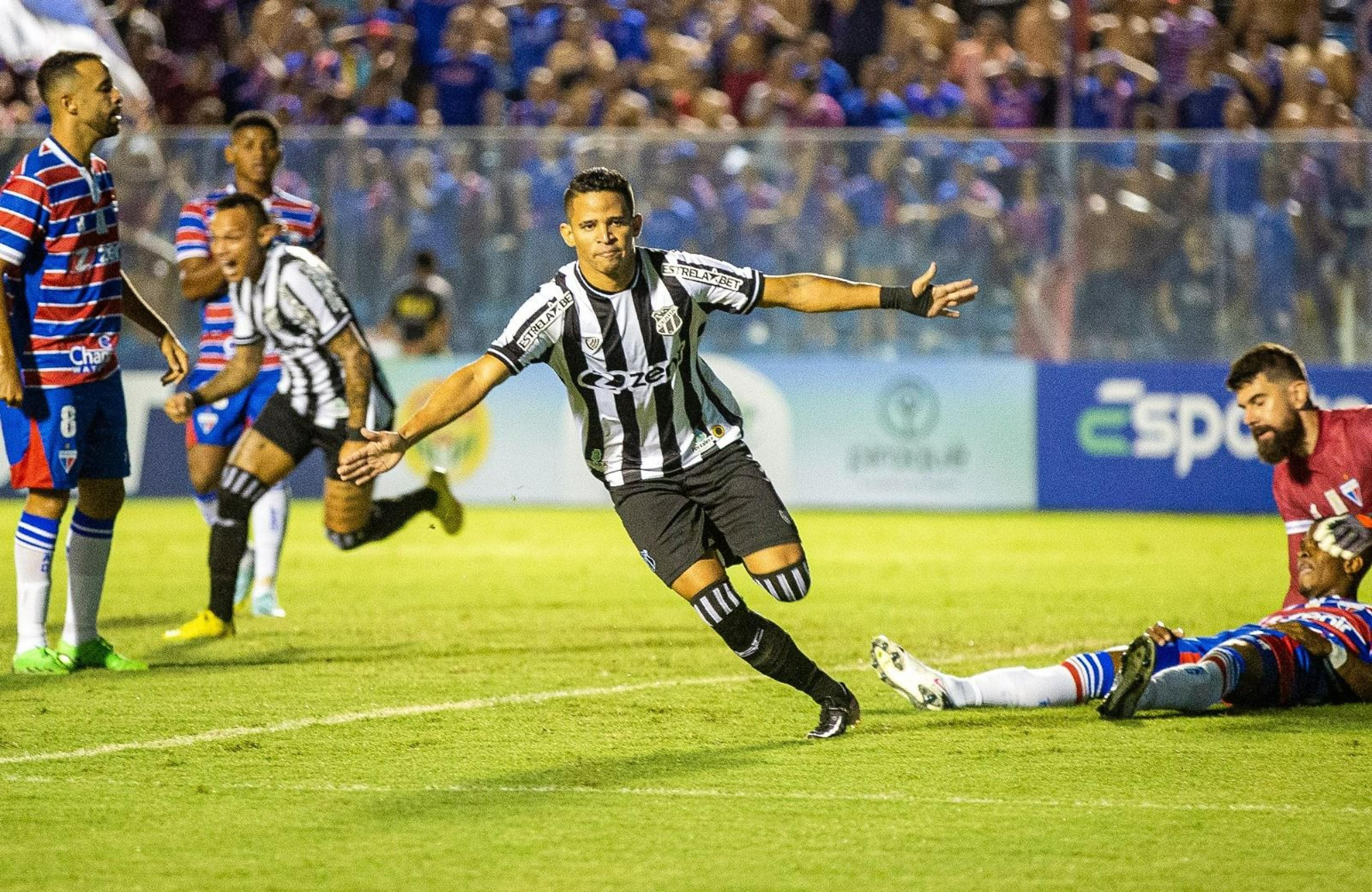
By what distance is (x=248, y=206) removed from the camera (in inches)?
349

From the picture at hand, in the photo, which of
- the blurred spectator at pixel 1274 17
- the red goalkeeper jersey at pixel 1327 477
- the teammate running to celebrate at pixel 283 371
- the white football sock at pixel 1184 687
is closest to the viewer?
the white football sock at pixel 1184 687

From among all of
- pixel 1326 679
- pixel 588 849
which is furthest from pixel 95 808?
pixel 1326 679

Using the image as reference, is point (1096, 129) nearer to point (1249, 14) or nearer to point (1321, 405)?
point (1249, 14)

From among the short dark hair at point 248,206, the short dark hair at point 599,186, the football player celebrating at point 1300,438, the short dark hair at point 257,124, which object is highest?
the short dark hair at point 257,124

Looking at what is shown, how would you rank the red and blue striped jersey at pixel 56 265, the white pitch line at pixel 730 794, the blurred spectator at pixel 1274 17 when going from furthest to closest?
the blurred spectator at pixel 1274 17 → the red and blue striped jersey at pixel 56 265 → the white pitch line at pixel 730 794

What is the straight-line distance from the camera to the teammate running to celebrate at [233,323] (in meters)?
9.57

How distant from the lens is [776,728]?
6.67 meters

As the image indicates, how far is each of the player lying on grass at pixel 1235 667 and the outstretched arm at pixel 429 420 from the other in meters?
1.67

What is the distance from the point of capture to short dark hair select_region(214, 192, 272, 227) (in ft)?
29.0

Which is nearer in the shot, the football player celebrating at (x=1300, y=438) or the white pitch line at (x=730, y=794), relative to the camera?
the white pitch line at (x=730, y=794)

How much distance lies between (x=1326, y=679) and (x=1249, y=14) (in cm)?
1216

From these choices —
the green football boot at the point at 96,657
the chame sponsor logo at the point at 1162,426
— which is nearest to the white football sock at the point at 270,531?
the green football boot at the point at 96,657

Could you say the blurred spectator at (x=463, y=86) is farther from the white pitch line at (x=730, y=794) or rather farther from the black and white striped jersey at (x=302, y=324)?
the white pitch line at (x=730, y=794)

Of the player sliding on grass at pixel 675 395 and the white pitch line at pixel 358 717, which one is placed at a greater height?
the player sliding on grass at pixel 675 395
